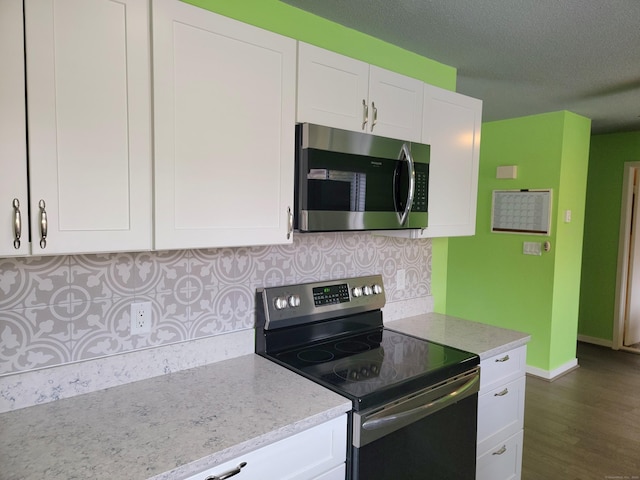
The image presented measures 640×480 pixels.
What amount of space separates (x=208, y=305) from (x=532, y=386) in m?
3.28

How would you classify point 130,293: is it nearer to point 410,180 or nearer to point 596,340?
point 410,180

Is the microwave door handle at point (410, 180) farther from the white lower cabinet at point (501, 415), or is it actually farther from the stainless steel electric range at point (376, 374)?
the white lower cabinet at point (501, 415)

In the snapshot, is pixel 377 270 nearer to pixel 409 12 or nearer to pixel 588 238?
pixel 409 12

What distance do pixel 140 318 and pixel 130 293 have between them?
100 millimetres

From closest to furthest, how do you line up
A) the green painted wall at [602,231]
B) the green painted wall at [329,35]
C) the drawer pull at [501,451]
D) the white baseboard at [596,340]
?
the green painted wall at [329,35]
the drawer pull at [501,451]
the green painted wall at [602,231]
the white baseboard at [596,340]

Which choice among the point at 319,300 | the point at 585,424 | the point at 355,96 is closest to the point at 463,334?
the point at 319,300

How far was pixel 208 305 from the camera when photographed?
176cm

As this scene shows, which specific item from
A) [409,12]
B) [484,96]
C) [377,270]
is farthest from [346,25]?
[484,96]

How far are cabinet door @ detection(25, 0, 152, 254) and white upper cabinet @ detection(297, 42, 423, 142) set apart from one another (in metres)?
0.60

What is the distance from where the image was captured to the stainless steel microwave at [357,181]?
1.63 metres

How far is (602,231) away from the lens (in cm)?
495

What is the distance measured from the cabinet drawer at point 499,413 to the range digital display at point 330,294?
78 centimetres

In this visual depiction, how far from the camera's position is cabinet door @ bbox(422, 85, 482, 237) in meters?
2.15

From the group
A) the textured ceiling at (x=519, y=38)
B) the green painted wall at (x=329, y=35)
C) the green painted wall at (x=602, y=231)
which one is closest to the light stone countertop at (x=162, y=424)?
the green painted wall at (x=329, y=35)
